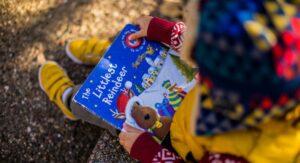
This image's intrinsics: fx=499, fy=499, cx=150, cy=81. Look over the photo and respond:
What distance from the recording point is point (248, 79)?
3.56ft

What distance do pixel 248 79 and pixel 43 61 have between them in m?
1.37

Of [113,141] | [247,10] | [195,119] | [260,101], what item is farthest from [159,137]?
[247,10]

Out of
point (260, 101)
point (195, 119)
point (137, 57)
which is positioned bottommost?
point (137, 57)

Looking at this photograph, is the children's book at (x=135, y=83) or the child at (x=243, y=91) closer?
the child at (x=243, y=91)

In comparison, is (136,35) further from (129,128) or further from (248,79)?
(248,79)

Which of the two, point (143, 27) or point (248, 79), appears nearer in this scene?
point (248, 79)

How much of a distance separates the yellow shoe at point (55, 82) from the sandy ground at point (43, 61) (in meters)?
0.07

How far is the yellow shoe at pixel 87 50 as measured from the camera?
7.02 ft

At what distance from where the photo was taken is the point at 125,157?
6.39ft

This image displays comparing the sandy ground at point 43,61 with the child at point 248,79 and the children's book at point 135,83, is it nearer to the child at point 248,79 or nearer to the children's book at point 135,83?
the children's book at point 135,83

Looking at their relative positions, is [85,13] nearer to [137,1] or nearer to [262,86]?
[137,1]

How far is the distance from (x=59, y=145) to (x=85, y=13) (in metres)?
0.63

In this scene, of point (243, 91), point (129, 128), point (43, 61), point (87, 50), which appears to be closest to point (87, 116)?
point (129, 128)

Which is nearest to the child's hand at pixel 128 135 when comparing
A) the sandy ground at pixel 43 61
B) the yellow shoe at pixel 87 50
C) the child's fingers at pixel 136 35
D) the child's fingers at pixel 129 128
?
the child's fingers at pixel 129 128
